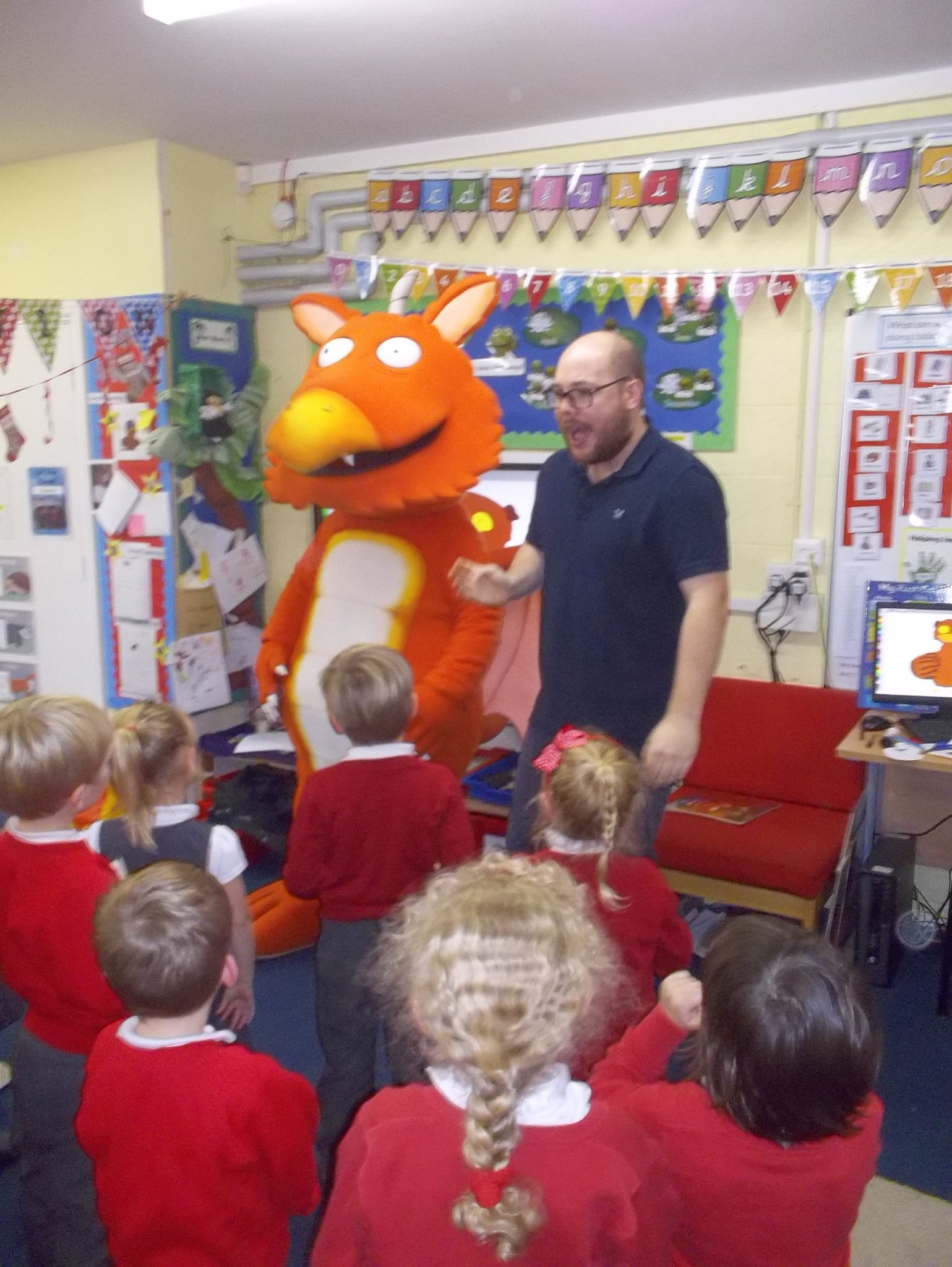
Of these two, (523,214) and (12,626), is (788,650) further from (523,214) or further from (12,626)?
(12,626)

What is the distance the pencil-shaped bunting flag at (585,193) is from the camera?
10.8 feet

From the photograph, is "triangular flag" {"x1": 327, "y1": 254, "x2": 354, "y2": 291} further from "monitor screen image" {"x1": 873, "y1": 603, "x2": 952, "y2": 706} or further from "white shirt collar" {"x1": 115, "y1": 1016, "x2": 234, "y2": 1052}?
"white shirt collar" {"x1": 115, "y1": 1016, "x2": 234, "y2": 1052}

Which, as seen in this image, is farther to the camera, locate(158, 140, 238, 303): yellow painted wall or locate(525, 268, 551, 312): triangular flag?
locate(158, 140, 238, 303): yellow painted wall

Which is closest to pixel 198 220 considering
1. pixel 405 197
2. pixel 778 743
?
pixel 405 197

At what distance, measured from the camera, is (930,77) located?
2879mm

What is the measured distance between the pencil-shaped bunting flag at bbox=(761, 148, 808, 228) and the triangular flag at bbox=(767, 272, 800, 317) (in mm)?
163

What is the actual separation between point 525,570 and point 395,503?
0.46 meters

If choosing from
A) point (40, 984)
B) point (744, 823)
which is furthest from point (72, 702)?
point (744, 823)

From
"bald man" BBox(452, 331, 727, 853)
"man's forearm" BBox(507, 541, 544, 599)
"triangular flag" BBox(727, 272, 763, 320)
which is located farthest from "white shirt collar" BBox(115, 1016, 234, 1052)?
"triangular flag" BBox(727, 272, 763, 320)

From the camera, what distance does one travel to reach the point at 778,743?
10.6 ft

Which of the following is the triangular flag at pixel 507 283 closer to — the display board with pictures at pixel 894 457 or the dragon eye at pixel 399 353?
the dragon eye at pixel 399 353

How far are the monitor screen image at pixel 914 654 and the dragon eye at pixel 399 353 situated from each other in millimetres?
1527

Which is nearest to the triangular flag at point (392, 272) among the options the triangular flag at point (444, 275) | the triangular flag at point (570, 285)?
the triangular flag at point (444, 275)

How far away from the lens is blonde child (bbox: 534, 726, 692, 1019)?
1630 millimetres
